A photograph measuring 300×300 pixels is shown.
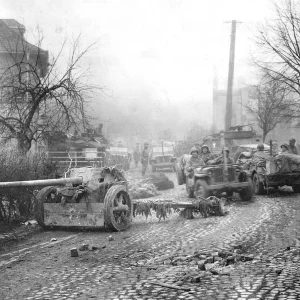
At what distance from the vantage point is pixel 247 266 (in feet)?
20.1

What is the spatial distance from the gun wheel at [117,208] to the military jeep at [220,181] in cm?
435

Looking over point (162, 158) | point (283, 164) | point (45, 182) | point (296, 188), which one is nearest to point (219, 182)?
point (283, 164)

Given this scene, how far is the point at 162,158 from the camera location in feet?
103

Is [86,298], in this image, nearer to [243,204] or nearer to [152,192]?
[243,204]

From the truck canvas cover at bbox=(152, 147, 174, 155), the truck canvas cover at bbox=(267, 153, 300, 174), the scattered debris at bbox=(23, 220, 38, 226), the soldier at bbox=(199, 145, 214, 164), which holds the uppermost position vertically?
the truck canvas cover at bbox=(152, 147, 174, 155)

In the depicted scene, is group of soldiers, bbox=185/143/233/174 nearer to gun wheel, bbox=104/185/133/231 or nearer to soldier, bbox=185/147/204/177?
soldier, bbox=185/147/204/177

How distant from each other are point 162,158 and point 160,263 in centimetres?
2482

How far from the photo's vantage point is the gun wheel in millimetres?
9266

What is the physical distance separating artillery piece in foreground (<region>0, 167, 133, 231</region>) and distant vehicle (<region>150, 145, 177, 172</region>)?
1962cm

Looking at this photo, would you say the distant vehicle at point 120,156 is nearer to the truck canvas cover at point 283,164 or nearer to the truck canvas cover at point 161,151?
the truck canvas cover at point 161,151

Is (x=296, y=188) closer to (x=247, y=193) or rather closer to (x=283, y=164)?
(x=283, y=164)

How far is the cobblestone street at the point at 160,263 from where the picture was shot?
5.21 m

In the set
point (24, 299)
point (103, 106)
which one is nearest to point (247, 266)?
point (24, 299)

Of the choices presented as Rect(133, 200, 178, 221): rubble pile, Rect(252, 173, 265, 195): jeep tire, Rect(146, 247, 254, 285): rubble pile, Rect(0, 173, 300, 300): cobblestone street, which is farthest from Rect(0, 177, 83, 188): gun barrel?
Rect(252, 173, 265, 195): jeep tire
